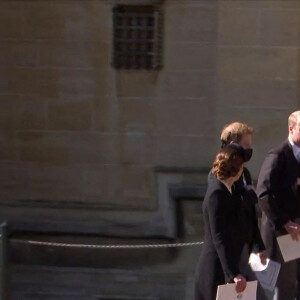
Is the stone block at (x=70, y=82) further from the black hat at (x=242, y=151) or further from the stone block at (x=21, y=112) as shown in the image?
the black hat at (x=242, y=151)

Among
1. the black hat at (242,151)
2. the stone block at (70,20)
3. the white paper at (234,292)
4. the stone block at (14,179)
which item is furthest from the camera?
the stone block at (14,179)

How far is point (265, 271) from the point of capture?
587 centimetres

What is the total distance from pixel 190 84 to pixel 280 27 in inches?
33.8

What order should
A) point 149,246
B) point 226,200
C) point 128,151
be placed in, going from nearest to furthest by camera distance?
1. point 226,200
2. point 149,246
3. point 128,151

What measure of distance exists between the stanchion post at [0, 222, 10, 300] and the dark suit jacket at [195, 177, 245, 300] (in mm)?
1298

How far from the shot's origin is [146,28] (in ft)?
25.5

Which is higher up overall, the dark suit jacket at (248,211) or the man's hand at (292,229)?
the dark suit jacket at (248,211)

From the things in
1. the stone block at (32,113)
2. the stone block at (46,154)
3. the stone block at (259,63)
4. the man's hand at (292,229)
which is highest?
the stone block at (259,63)

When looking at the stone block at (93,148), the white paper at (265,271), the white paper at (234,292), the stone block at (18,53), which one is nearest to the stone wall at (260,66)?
the stone block at (93,148)

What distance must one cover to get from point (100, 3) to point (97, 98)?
2.56 feet

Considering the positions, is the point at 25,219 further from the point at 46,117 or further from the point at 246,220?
the point at 246,220

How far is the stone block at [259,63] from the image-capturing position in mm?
7496

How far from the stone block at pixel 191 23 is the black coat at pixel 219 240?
2.39 metres

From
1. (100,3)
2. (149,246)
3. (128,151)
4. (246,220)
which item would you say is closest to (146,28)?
(100,3)
